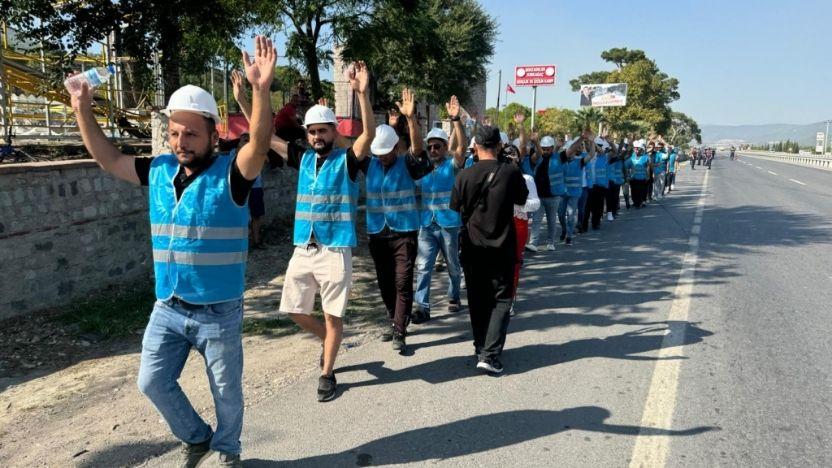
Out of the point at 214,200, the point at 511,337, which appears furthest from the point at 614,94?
the point at 214,200

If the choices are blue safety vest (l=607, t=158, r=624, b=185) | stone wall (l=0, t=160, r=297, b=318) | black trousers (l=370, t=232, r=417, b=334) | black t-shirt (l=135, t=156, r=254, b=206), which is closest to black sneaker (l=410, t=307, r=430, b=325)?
black trousers (l=370, t=232, r=417, b=334)

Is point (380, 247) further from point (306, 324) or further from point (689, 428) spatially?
point (689, 428)

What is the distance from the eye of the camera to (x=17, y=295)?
5.69 meters

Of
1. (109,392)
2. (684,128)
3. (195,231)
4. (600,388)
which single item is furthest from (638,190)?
(684,128)

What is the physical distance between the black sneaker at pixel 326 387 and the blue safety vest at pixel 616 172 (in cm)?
1038

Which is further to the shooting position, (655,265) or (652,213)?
(652,213)

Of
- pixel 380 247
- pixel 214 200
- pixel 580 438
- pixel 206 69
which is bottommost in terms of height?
pixel 580 438

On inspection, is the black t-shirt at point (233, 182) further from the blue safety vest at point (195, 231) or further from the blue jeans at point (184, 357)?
the blue jeans at point (184, 357)

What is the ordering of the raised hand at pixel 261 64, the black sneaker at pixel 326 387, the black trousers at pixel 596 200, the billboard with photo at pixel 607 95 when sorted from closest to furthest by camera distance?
the raised hand at pixel 261 64
the black sneaker at pixel 326 387
the black trousers at pixel 596 200
the billboard with photo at pixel 607 95

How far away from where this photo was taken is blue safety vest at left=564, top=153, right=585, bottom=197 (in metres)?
10.6

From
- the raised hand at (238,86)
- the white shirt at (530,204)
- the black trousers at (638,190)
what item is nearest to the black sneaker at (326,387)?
the raised hand at (238,86)

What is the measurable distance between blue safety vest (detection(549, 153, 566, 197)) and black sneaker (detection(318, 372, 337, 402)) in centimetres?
672

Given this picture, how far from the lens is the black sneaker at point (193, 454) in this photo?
117 inches

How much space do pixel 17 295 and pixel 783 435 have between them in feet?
21.3
